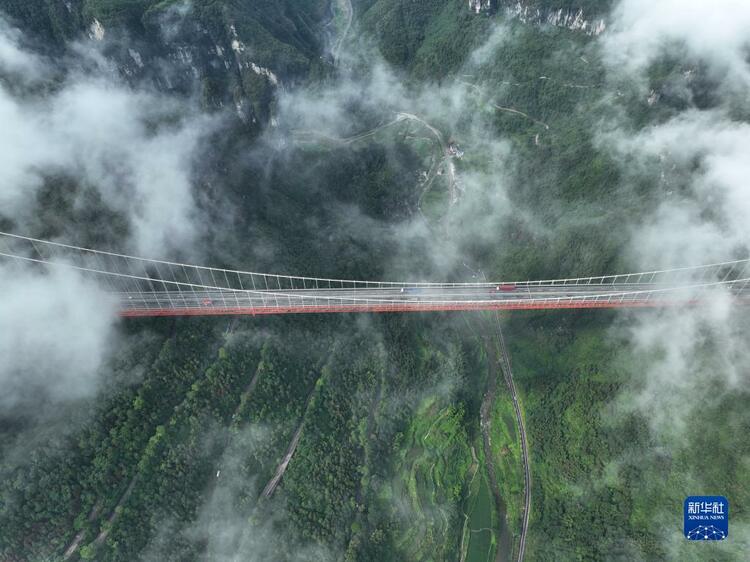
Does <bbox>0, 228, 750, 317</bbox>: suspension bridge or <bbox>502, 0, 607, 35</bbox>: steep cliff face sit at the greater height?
<bbox>502, 0, 607, 35</bbox>: steep cliff face

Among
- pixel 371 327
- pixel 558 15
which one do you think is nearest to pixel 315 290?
pixel 371 327

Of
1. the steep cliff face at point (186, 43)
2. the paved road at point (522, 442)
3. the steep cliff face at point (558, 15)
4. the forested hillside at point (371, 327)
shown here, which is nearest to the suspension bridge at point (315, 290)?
the forested hillside at point (371, 327)

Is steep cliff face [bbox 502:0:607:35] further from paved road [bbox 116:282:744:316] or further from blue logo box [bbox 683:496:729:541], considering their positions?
blue logo box [bbox 683:496:729:541]

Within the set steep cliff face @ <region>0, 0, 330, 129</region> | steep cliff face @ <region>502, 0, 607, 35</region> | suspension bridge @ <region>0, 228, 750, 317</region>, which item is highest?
steep cliff face @ <region>502, 0, 607, 35</region>

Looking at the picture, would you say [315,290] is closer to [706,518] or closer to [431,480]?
[431,480]

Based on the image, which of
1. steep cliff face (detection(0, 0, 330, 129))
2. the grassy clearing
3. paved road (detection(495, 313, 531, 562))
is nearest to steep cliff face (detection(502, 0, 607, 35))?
steep cliff face (detection(0, 0, 330, 129))
